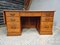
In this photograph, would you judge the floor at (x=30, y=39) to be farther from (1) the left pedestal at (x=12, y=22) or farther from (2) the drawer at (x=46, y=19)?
(2) the drawer at (x=46, y=19)

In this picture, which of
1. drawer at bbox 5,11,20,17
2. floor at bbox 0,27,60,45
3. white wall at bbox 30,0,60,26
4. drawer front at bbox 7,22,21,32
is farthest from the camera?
white wall at bbox 30,0,60,26

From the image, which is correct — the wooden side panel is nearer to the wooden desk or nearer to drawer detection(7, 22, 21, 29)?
the wooden desk

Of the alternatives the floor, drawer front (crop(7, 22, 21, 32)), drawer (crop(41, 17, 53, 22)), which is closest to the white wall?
drawer (crop(41, 17, 53, 22))

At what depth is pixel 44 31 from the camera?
9.63 feet

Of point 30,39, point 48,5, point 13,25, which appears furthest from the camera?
point 48,5

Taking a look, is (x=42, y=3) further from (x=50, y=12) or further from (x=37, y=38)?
(x=37, y=38)

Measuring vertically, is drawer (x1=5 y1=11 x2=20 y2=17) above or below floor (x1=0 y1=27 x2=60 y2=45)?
above

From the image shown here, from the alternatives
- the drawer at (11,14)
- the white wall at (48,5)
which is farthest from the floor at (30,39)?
the white wall at (48,5)

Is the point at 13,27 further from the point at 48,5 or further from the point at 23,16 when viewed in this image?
the point at 48,5

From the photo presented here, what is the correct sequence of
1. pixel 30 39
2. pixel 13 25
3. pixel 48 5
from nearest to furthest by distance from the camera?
pixel 30 39, pixel 13 25, pixel 48 5

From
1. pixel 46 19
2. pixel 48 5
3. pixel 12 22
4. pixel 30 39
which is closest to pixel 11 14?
pixel 12 22

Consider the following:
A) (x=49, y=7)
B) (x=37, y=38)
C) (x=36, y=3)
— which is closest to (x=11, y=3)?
(x=36, y=3)

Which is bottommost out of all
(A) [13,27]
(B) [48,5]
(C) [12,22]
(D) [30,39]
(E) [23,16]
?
(D) [30,39]

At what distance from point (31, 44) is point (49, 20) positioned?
84cm
